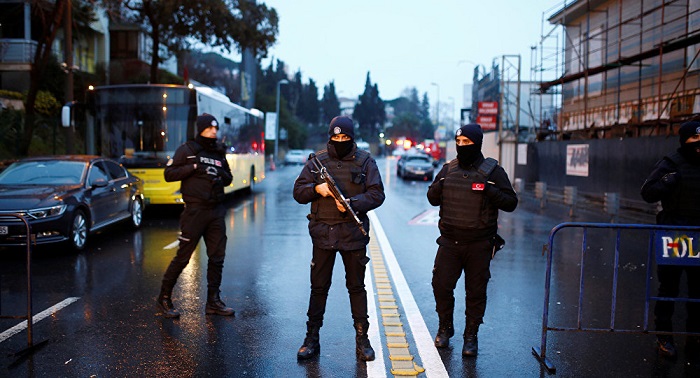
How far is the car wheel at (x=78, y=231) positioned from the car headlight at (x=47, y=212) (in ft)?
0.99

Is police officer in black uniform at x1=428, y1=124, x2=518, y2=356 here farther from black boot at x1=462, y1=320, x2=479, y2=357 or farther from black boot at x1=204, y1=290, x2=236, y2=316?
black boot at x1=204, y1=290, x2=236, y2=316

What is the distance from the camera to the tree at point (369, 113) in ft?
433

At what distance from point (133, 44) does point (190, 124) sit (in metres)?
30.5

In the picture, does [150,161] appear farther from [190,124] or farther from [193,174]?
[193,174]

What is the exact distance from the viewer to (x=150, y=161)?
49.6ft

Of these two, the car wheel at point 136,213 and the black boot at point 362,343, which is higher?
the car wheel at point 136,213

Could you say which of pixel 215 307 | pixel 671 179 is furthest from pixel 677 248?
pixel 215 307

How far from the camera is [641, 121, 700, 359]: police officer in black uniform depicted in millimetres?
5270

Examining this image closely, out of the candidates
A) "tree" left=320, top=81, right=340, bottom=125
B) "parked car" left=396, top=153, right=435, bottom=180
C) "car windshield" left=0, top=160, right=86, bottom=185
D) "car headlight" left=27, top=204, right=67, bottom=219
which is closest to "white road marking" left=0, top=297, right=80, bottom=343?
"car headlight" left=27, top=204, right=67, bottom=219

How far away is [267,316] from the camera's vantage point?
6363 millimetres

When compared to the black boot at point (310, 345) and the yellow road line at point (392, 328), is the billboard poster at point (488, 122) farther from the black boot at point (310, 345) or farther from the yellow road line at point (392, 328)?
the black boot at point (310, 345)

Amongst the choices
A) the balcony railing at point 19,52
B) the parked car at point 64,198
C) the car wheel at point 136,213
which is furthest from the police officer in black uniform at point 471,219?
the balcony railing at point 19,52

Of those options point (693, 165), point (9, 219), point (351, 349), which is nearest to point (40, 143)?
point (9, 219)

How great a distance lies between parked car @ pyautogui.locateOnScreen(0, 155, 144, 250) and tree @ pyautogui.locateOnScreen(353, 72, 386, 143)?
387 ft
